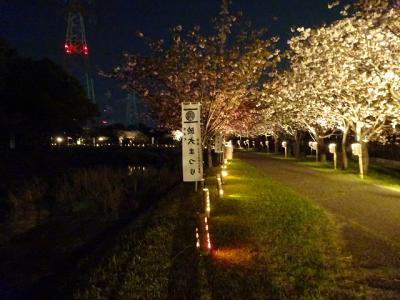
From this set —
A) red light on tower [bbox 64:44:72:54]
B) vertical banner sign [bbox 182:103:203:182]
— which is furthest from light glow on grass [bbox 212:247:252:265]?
red light on tower [bbox 64:44:72:54]

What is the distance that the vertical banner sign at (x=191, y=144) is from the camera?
43.3 ft

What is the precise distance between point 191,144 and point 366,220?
502 cm

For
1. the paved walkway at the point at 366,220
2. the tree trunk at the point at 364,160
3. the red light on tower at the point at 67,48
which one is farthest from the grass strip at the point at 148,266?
the red light on tower at the point at 67,48

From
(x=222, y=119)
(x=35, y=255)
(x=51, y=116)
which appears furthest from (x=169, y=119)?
(x=51, y=116)

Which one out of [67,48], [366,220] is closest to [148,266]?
[366,220]

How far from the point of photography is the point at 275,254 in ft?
29.1

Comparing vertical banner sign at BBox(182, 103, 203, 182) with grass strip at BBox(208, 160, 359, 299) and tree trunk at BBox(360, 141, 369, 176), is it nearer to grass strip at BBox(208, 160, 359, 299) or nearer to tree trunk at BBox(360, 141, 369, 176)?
grass strip at BBox(208, 160, 359, 299)

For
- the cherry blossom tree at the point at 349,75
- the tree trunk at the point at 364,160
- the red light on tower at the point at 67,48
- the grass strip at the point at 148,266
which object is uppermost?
the red light on tower at the point at 67,48

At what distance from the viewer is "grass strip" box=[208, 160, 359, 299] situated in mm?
6898

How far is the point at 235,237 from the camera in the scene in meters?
10.3

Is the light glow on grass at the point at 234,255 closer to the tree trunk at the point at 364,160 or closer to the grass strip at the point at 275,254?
the grass strip at the point at 275,254

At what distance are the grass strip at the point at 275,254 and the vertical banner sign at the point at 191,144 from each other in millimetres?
1320

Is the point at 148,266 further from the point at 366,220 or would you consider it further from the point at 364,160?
the point at 364,160

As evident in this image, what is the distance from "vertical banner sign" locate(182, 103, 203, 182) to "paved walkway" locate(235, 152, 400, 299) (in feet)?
13.1
